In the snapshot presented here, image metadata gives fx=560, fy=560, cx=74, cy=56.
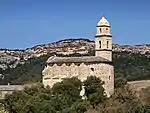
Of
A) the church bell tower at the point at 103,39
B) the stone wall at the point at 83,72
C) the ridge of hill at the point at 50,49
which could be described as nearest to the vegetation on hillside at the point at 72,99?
the stone wall at the point at 83,72

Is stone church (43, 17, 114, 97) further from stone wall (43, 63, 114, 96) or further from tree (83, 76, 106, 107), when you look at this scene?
tree (83, 76, 106, 107)

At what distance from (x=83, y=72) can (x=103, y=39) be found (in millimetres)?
4028

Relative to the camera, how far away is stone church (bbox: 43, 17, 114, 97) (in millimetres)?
47500

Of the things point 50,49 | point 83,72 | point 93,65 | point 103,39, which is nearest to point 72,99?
point 83,72

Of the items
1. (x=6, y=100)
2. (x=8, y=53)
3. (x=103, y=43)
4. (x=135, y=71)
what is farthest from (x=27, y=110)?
(x=8, y=53)

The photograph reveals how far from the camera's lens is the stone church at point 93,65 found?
47.5 m

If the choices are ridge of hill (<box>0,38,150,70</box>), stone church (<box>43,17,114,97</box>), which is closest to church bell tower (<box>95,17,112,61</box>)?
stone church (<box>43,17,114,97</box>)

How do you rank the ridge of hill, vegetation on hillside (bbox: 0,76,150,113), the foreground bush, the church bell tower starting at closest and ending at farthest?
vegetation on hillside (bbox: 0,76,150,113), the foreground bush, the church bell tower, the ridge of hill

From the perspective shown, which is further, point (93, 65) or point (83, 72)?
point (83, 72)

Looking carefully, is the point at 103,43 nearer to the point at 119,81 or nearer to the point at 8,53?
the point at 119,81

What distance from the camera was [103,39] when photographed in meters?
49.9

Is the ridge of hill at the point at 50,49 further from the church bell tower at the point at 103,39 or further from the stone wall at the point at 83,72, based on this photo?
the stone wall at the point at 83,72

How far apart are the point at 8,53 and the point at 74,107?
419ft

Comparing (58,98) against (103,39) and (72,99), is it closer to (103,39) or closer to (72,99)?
(72,99)
